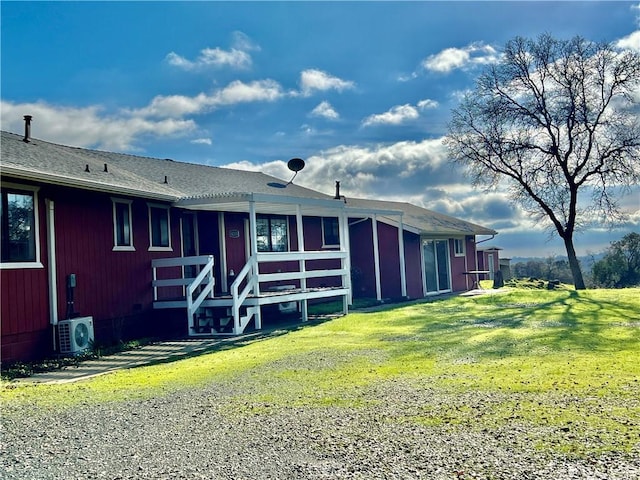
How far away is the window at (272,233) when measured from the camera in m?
17.7

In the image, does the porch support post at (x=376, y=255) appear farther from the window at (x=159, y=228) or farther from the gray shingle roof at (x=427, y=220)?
the window at (x=159, y=228)

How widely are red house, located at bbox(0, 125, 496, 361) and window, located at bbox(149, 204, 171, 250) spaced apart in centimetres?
3

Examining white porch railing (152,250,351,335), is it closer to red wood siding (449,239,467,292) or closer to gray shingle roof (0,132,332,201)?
gray shingle roof (0,132,332,201)

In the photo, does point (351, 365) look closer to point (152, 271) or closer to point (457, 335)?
point (457, 335)

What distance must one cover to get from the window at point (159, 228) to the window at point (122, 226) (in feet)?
2.40

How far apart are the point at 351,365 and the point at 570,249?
21437 mm

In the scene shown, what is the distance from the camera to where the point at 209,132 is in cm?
1991

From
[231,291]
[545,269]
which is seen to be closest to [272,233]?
[231,291]

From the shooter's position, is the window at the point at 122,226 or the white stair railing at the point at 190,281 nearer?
the window at the point at 122,226

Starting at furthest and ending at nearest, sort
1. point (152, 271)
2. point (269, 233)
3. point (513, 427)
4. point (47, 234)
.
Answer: point (269, 233)
point (152, 271)
point (47, 234)
point (513, 427)

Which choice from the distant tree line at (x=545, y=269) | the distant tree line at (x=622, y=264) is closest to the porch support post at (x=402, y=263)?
the distant tree line at (x=622, y=264)

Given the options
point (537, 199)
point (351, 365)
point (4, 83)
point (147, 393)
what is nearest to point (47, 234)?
point (4, 83)

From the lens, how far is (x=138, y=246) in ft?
43.5

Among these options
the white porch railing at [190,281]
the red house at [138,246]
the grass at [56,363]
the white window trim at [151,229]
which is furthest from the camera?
the white window trim at [151,229]
